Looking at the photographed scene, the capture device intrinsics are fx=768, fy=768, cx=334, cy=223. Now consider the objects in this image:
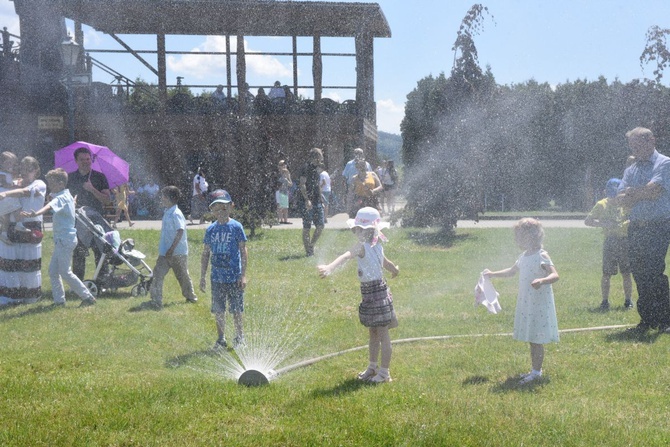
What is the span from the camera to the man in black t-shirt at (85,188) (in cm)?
1101

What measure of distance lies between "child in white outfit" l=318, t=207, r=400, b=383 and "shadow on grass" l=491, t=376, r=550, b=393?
891 millimetres

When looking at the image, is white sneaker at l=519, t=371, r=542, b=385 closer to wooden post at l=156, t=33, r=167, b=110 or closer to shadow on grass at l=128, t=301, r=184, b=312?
shadow on grass at l=128, t=301, r=184, b=312

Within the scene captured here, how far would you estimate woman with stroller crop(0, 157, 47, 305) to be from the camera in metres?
10.1

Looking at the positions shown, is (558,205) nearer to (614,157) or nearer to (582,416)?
(614,157)

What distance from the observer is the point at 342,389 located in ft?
20.0

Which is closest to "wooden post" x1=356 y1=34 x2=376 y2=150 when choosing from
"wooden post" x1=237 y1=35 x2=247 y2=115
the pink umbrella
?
"wooden post" x1=237 y1=35 x2=247 y2=115

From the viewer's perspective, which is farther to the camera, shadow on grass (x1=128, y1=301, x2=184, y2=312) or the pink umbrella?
the pink umbrella

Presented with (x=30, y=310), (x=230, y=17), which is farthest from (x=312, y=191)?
(x=230, y=17)

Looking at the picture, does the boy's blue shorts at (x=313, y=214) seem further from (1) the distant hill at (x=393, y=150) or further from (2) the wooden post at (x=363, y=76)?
(2) the wooden post at (x=363, y=76)

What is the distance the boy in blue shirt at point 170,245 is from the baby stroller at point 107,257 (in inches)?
44.2

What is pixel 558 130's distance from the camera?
27.8 meters

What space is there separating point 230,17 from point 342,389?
2235 cm

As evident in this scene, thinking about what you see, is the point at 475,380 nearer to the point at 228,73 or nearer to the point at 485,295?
the point at 485,295

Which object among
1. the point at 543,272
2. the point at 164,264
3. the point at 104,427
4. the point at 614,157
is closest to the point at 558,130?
the point at 614,157
